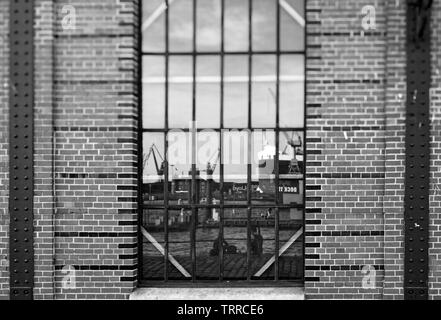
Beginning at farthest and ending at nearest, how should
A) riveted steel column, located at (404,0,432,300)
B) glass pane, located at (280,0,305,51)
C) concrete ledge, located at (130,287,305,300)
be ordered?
glass pane, located at (280,0,305,51)
concrete ledge, located at (130,287,305,300)
riveted steel column, located at (404,0,432,300)

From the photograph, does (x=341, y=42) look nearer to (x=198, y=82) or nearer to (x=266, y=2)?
(x=266, y=2)

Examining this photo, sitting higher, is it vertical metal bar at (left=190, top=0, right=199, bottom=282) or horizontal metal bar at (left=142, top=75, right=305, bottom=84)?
horizontal metal bar at (left=142, top=75, right=305, bottom=84)

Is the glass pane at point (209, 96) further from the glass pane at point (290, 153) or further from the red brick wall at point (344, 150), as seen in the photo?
the red brick wall at point (344, 150)

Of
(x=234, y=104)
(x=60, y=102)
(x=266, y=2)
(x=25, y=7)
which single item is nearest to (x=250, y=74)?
(x=234, y=104)

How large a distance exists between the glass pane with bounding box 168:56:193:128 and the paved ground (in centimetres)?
167

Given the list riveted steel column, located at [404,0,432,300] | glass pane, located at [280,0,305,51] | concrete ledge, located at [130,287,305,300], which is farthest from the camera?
glass pane, located at [280,0,305,51]

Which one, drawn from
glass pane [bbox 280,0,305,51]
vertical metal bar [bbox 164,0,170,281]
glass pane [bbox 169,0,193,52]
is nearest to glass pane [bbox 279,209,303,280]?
vertical metal bar [bbox 164,0,170,281]

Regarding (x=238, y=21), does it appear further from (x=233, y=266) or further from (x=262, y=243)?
(x=233, y=266)

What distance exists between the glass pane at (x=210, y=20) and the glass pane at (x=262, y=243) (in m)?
2.12

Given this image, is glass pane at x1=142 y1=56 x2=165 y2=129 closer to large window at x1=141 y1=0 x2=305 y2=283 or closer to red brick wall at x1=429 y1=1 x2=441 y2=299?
large window at x1=141 y1=0 x2=305 y2=283

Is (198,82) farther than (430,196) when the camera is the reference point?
Yes

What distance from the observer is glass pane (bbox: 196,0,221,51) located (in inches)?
232
